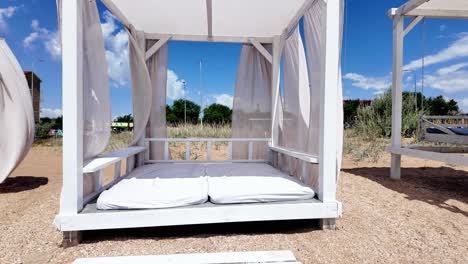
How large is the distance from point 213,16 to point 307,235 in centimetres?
248

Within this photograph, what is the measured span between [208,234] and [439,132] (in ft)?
12.2

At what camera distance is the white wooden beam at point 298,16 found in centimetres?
267

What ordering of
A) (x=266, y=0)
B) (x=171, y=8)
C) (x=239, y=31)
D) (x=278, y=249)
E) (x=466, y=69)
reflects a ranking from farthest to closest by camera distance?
(x=466, y=69) → (x=239, y=31) → (x=171, y=8) → (x=266, y=0) → (x=278, y=249)

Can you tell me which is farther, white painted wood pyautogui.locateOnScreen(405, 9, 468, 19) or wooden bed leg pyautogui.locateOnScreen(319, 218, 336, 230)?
white painted wood pyautogui.locateOnScreen(405, 9, 468, 19)

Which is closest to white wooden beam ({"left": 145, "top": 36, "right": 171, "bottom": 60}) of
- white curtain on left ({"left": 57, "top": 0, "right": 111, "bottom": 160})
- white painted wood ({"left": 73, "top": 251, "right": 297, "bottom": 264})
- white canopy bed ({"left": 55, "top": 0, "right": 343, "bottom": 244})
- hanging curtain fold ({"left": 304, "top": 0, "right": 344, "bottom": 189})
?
white canopy bed ({"left": 55, "top": 0, "right": 343, "bottom": 244})

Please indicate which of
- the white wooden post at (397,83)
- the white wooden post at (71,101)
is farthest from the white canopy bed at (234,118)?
the white wooden post at (397,83)

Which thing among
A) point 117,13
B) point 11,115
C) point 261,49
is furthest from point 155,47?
point 11,115

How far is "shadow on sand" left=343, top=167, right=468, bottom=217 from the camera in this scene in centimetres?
334

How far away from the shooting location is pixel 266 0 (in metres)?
2.65

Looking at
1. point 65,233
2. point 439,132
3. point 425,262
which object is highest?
point 439,132

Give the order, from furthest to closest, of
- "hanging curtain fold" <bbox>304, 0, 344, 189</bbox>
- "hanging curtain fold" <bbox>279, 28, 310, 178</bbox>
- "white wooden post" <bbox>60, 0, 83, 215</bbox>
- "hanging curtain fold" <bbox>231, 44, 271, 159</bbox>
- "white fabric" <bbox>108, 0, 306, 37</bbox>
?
"hanging curtain fold" <bbox>231, 44, 271, 159</bbox>
"hanging curtain fold" <bbox>279, 28, 310, 178</bbox>
"white fabric" <bbox>108, 0, 306, 37</bbox>
"hanging curtain fold" <bbox>304, 0, 344, 189</bbox>
"white wooden post" <bbox>60, 0, 83, 215</bbox>

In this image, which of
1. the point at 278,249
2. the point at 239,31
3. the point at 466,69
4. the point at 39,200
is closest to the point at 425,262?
the point at 278,249

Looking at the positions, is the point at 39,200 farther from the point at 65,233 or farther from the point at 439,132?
the point at 439,132

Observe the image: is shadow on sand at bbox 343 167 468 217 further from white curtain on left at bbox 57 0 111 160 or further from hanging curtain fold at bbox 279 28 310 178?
white curtain on left at bbox 57 0 111 160
